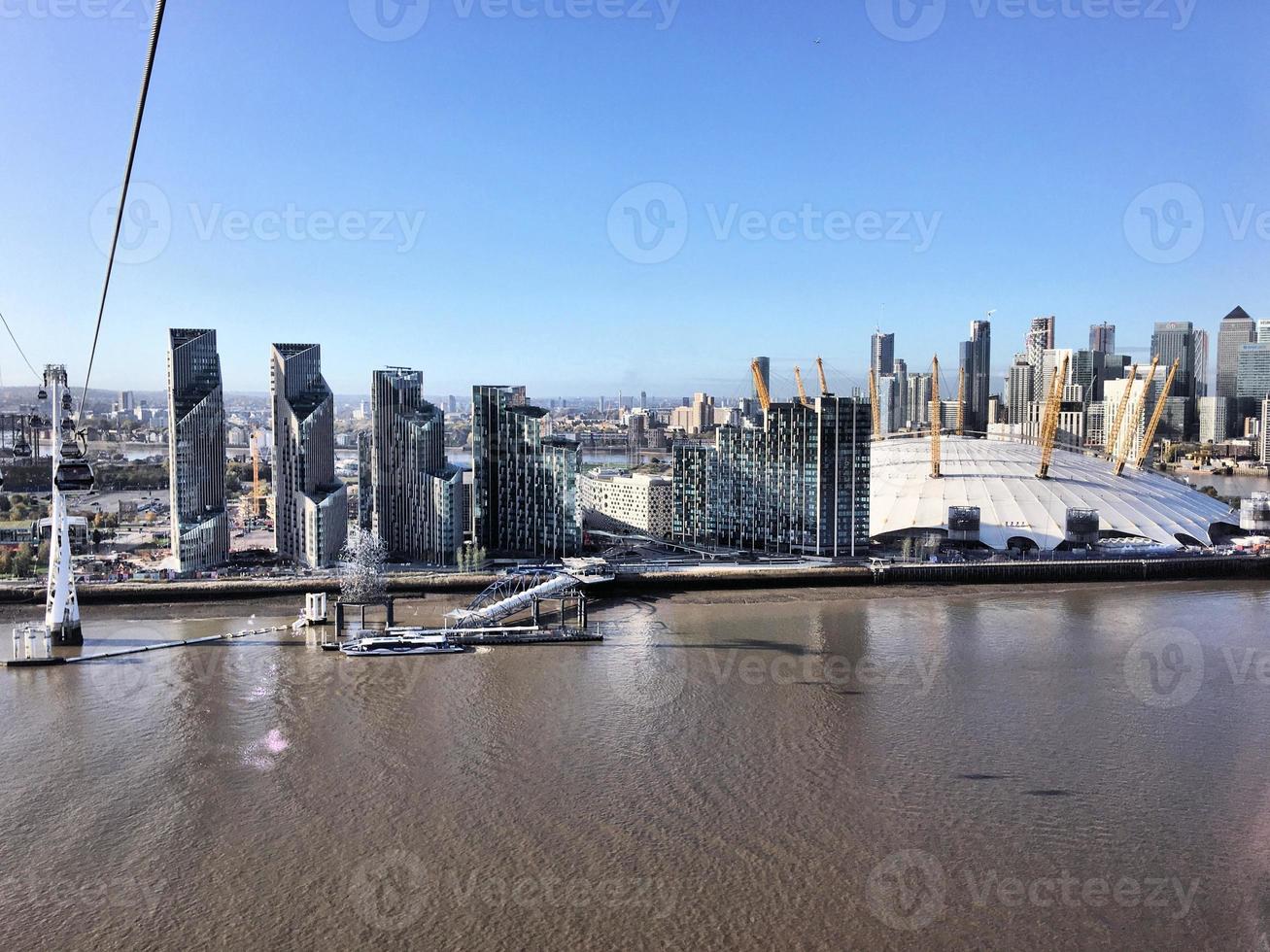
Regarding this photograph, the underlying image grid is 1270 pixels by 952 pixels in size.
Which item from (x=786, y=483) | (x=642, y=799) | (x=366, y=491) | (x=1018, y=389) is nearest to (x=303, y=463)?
(x=366, y=491)

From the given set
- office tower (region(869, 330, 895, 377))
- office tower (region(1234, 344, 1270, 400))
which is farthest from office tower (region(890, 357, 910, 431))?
office tower (region(1234, 344, 1270, 400))

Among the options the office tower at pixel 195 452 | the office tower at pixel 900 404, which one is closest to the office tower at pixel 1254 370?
the office tower at pixel 900 404

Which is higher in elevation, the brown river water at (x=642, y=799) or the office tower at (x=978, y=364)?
the office tower at (x=978, y=364)

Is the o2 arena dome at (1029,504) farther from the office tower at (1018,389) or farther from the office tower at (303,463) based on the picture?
the office tower at (1018,389)

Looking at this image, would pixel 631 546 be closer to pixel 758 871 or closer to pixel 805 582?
pixel 805 582

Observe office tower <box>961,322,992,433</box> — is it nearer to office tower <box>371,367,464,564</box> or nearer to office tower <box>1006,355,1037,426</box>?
office tower <box>1006,355,1037,426</box>

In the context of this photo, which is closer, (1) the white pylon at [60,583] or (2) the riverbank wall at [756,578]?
(1) the white pylon at [60,583]

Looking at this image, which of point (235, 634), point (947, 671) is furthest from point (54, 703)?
point (947, 671)

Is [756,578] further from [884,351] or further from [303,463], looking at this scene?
[884,351]
